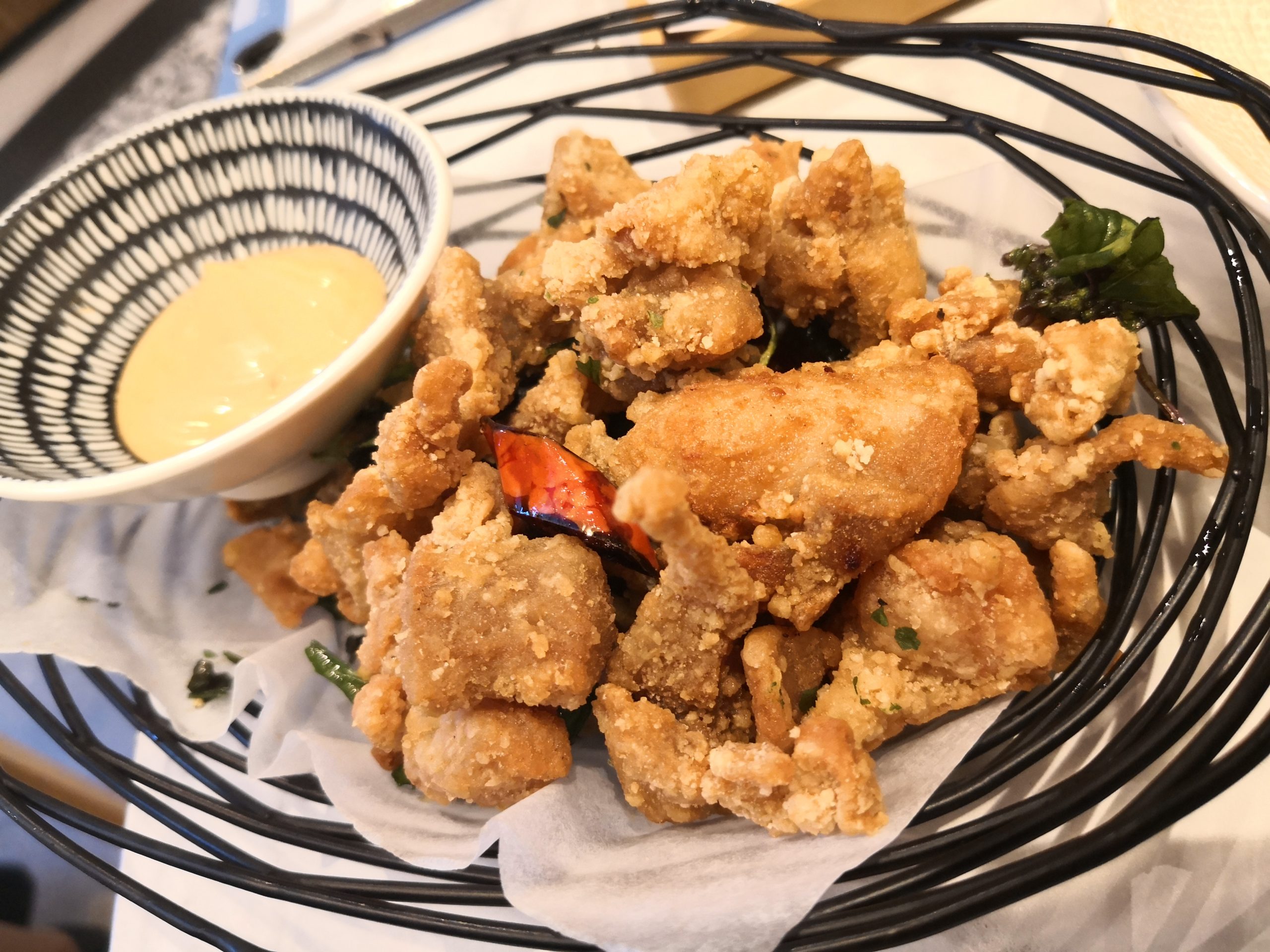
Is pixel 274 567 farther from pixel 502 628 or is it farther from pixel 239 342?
pixel 502 628

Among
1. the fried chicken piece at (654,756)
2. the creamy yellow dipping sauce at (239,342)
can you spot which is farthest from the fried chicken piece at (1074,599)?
the creamy yellow dipping sauce at (239,342)

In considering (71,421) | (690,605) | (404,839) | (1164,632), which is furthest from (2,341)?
(1164,632)

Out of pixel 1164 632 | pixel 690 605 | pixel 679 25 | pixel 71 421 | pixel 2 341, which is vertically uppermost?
pixel 679 25

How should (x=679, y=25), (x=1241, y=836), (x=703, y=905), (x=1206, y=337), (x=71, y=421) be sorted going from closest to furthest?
(x=703, y=905)
(x=1241, y=836)
(x=1206, y=337)
(x=71, y=421)
(x=679, y=25)

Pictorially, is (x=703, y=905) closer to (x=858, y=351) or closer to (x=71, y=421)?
(x=858, y=351)

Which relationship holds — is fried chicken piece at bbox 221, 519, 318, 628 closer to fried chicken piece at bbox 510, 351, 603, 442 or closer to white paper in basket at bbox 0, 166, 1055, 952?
white paper in basket at bbox 0, 166, 1055, 952
